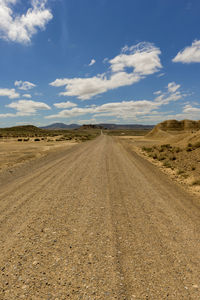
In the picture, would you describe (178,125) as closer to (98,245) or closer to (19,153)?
(19,153)

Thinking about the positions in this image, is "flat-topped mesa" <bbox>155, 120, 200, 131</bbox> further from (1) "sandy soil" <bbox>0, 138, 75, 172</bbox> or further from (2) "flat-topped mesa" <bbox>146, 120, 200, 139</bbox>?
(1) "sandy soil" <bbox>0, 138, 75, 172</bbox>

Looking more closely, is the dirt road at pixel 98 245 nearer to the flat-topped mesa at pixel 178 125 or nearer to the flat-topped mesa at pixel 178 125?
the flat-topped mesa at pixel 178 125

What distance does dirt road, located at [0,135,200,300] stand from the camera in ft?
8.38

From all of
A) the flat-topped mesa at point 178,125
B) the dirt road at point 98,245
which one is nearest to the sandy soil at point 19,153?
the dirt road at point 98,245

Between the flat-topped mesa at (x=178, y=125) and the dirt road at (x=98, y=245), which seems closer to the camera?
the dirt road at (x=98, y=245)

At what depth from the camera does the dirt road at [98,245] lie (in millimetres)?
2555

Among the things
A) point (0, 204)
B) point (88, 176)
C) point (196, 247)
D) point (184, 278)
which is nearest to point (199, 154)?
point (88, 176)

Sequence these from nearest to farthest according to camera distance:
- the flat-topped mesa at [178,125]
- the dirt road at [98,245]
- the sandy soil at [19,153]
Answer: the dirt road at [98,245], the sandy soil at [19,153], the flat-topped mesa at [178,125]

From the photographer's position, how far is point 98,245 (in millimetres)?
3557

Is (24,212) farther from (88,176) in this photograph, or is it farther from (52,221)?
(88,176)

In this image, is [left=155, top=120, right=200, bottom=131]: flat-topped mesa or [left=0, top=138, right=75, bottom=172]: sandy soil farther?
[left=155, top=120, right=200, bottom=131]: flat-topped mesa

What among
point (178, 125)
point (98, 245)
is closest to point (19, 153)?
point (98, 245)

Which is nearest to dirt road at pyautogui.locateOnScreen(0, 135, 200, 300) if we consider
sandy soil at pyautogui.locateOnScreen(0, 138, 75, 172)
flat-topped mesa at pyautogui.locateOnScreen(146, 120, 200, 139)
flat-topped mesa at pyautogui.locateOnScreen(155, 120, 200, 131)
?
sandy soil at pyautogui.locateOnScreen(0, 138, 75, 172)

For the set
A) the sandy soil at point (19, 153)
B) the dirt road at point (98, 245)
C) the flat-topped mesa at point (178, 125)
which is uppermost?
the flat-topped mesa at point (178, 125)
